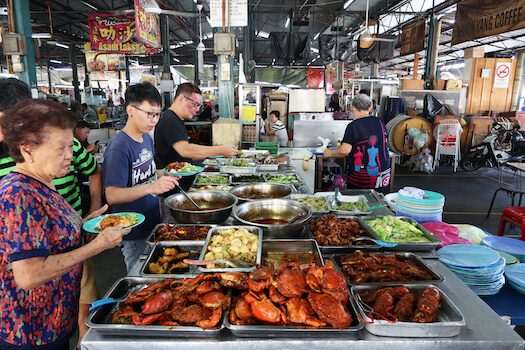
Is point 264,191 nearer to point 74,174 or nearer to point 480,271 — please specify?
point 74,174

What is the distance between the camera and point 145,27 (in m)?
7.39

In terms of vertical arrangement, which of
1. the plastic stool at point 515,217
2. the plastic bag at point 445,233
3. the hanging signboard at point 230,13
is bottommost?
the plastic stool at point 515,217

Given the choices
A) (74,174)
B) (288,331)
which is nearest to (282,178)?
(74,174)

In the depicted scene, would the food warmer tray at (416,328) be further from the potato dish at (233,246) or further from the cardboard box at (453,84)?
the cardboard box at (453,84)

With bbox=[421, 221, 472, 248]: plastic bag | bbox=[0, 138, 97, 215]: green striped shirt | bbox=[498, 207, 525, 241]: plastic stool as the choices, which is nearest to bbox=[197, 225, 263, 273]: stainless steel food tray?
bbox=[0, 138, 97, 215]: green striped shirt

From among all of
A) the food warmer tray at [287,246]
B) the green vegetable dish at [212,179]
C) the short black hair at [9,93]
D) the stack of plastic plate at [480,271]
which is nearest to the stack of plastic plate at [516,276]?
the stack of plastic plate at [480,271]

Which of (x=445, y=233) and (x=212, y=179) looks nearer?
→ (x=445, y=233)

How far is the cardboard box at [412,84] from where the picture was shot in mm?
11617

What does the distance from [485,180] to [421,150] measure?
214 cm

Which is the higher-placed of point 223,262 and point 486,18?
point 486,18

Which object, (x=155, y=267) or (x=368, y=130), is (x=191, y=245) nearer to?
(x=155, y=267)

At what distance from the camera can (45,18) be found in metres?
14.5

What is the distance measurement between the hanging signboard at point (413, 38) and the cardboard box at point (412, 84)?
1.17 metres

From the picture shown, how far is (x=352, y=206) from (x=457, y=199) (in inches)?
224
